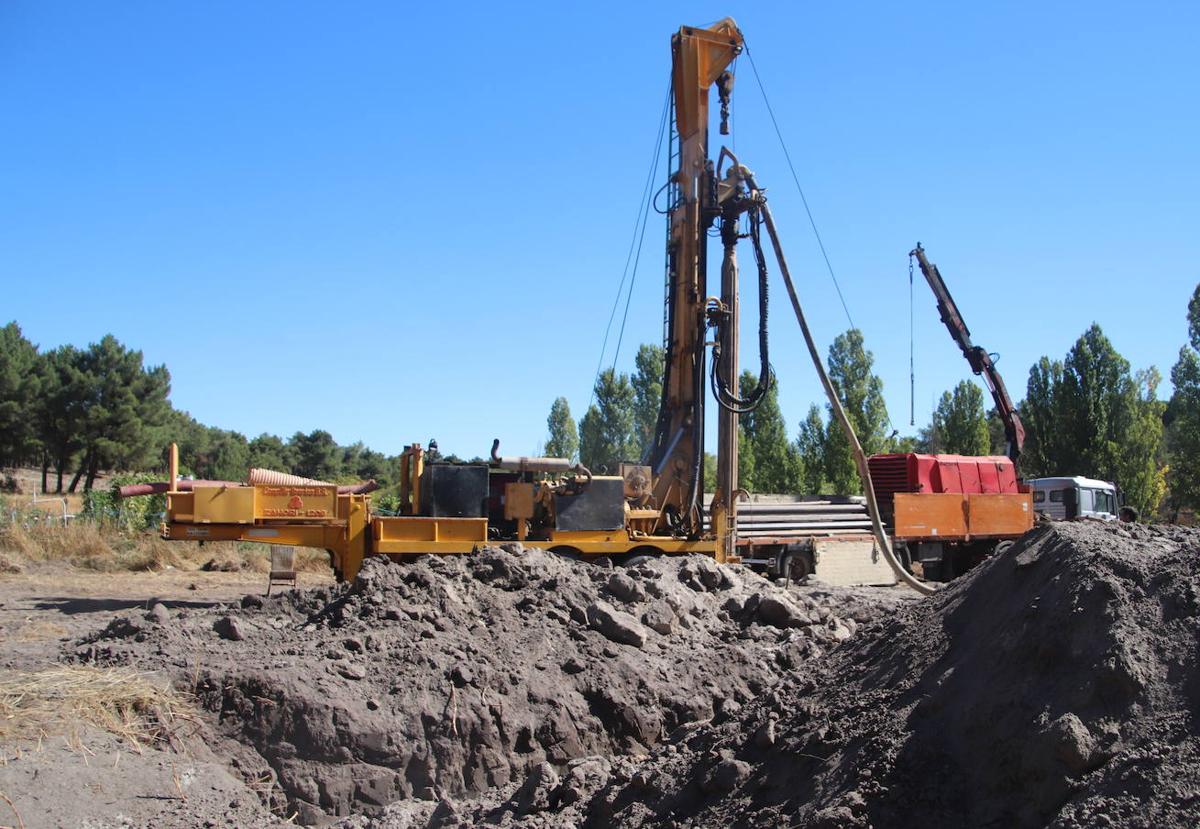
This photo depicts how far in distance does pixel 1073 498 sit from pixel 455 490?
18.6 meters

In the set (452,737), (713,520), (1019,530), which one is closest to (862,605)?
(713,520)

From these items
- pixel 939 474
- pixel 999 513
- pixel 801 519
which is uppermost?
pixel 939 474

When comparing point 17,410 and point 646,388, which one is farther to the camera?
point 646,388

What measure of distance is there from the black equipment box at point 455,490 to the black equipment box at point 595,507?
1.11m

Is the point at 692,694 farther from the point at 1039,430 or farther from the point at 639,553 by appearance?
the point at 1039,430

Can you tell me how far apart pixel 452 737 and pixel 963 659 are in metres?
4.23

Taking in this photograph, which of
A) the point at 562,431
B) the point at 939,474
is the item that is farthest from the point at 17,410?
the point at 939,474

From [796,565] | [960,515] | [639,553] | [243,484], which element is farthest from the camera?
[960,515]

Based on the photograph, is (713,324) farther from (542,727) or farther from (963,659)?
(963,659)

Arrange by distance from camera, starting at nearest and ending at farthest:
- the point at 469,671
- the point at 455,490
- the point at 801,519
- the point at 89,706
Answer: the point at 89,706 < the point at 469,671 < the point at 455,490 < the point at 801,519

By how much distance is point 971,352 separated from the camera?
79.9ft

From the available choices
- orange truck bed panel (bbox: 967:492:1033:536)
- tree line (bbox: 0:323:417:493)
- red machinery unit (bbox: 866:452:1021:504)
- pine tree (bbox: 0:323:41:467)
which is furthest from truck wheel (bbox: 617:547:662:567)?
pine tree (bbox: 0:323:41:467)

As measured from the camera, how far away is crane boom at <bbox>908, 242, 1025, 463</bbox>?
24.0 meters

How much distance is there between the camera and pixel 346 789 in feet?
23.1
